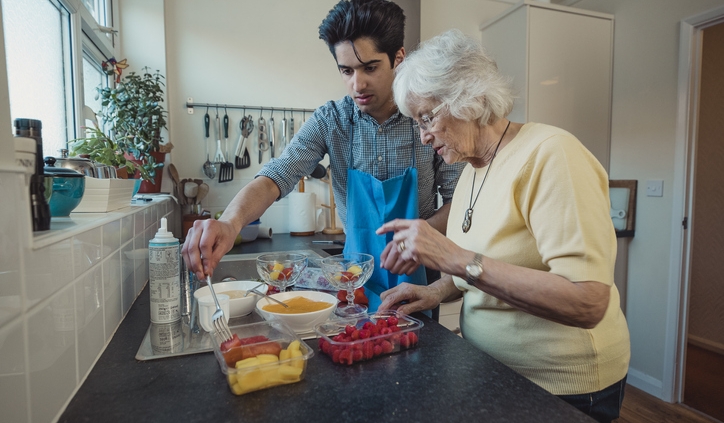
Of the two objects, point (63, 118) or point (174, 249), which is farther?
point (63, 118)

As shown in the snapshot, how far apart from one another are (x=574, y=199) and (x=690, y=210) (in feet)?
7.08

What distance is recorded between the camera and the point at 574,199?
790 millimetres

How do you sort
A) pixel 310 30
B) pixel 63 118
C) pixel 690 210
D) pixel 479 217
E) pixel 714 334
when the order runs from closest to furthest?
pixel 479 217, pixel 63 118, pixel 690 210, pixel 310 30, pixel 714 334

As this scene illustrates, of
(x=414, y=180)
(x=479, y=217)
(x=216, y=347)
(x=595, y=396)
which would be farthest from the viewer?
(x=414, y=180)

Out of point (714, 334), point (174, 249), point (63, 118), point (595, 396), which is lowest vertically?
point (714, 334)

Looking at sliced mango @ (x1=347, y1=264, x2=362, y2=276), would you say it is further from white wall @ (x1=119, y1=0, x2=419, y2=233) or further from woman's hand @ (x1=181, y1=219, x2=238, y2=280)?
white wall @ (x1=119, y1=0, x2=419, y2=233)

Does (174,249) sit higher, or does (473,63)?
(473,63)

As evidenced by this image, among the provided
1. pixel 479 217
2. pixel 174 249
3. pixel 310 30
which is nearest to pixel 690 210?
pixel 479 217

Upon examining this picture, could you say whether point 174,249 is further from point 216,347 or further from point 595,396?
point 595,396

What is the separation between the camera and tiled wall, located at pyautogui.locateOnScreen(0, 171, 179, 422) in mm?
446

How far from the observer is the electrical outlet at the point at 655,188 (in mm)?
2504

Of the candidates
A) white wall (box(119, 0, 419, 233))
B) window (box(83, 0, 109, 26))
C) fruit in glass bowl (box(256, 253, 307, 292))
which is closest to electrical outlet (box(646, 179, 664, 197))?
white wall (box(119, 0, 419, 233))

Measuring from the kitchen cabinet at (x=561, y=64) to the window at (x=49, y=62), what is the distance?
2.24m

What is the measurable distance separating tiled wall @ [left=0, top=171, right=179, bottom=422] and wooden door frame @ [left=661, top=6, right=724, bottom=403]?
2.78 meters
